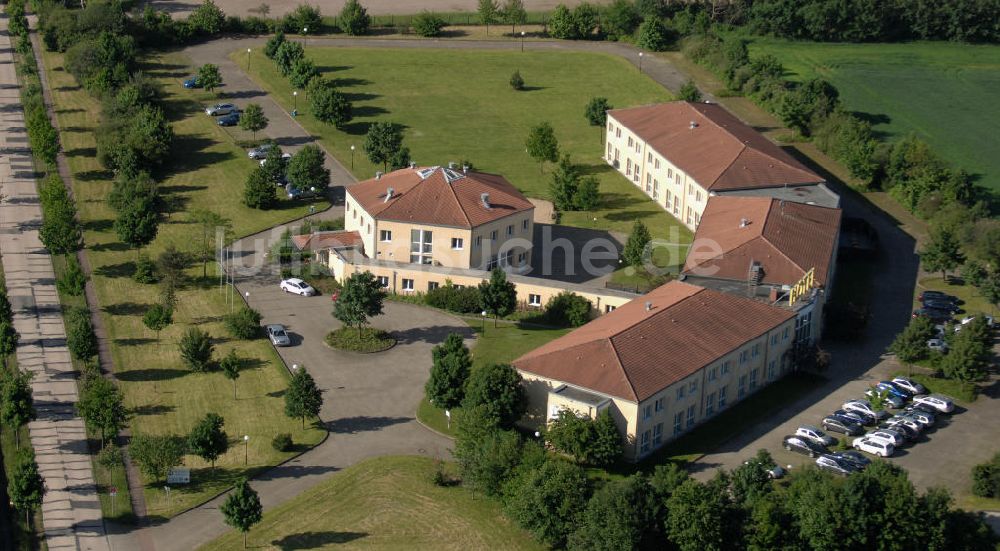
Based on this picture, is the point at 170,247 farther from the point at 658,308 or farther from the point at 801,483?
the point at 801,483

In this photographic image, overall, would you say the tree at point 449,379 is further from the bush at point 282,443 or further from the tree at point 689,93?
the tree at point 689,93

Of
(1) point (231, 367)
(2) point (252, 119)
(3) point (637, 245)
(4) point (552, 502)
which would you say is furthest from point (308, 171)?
(4) point (552, 502)

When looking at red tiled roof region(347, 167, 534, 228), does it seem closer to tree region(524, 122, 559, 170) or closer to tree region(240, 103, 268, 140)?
tree region(524, 122, 559, 170)

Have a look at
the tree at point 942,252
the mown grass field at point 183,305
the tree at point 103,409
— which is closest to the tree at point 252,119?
→ the mown grass field at point 183,305

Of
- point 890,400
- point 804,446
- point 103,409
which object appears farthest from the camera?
point 890,400

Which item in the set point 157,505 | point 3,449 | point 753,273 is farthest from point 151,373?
point 753,273

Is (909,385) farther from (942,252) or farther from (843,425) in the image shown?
(942,252)

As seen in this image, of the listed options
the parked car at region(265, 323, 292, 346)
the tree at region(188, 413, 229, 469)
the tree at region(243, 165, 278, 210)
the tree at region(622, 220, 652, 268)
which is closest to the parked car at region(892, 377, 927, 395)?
the tree at region(622, 220, 652, 268)
